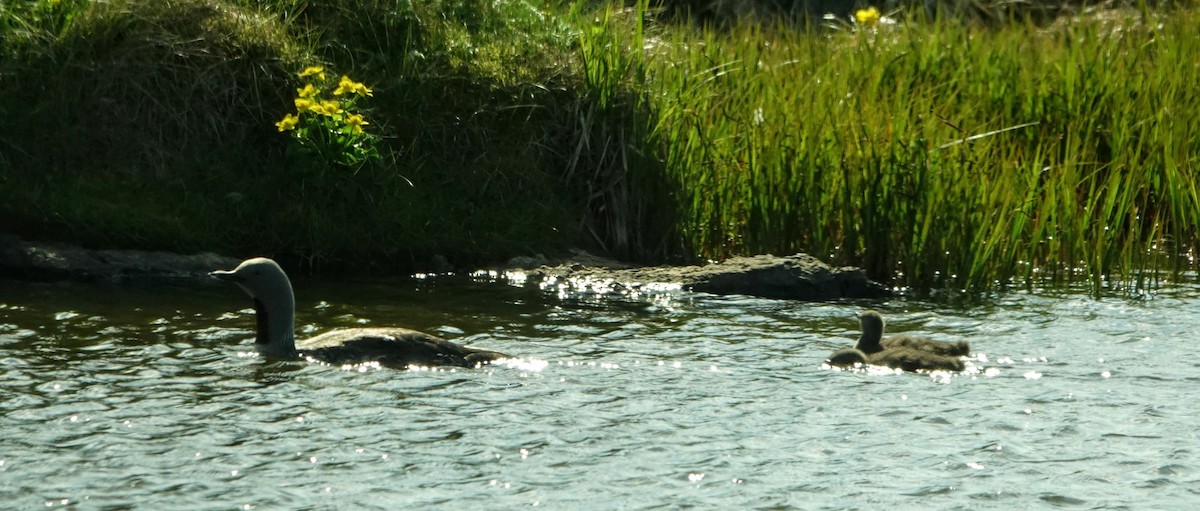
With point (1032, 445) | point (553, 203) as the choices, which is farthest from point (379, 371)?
point (553, 203)

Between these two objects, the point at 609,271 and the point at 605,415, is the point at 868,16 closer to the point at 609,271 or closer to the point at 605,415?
the point at 609,271

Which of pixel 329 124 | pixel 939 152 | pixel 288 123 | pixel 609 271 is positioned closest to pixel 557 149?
pixel 609 271

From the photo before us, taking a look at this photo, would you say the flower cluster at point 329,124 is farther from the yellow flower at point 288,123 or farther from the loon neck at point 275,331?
the loon neck at point 275,331

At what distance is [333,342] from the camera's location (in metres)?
8.28

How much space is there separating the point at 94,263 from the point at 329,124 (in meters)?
1.80

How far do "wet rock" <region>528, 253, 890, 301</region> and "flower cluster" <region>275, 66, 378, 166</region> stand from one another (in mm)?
1979

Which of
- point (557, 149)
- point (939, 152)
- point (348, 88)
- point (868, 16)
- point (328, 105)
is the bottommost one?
point (939, 152)

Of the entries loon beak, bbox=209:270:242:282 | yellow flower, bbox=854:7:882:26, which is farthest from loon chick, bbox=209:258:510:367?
yellow flower, bbox=854:7:882:26

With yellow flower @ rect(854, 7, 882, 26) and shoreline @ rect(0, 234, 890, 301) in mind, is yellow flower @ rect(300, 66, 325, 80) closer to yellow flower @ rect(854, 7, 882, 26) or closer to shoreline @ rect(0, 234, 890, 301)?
shoreline @ rect(0, 234, 890, 301)

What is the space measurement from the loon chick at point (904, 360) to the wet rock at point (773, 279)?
2.34 meters

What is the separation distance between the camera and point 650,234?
39.4ft

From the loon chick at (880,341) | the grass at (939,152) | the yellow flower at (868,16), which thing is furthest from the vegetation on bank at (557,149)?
the loon chick at (880,341)

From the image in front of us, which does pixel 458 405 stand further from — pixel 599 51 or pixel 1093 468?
pixel 599 51

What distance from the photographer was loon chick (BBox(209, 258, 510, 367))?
8125 mm
